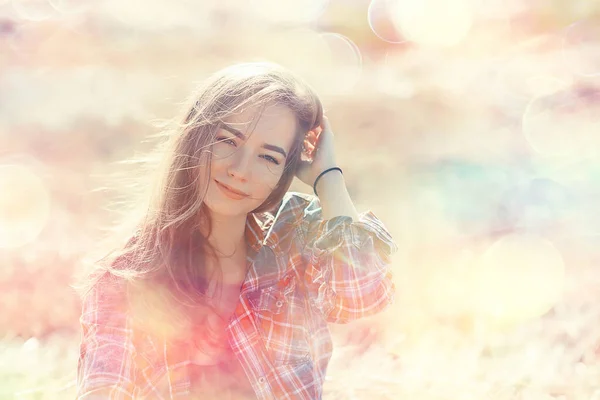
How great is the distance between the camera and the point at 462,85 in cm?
509

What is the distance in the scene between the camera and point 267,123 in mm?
1746

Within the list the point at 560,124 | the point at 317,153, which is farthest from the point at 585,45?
the point at 317,153

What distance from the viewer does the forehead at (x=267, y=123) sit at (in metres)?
1.72

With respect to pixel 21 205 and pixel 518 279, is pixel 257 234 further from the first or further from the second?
pixel 21 205

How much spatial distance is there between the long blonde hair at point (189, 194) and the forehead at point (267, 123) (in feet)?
0.06

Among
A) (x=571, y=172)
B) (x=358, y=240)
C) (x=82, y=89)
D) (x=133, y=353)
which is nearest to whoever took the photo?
(x=133, y=353)

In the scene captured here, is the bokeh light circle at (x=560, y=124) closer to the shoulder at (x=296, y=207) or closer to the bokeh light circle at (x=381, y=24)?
the bokeh light circle at (x=381, y=24)

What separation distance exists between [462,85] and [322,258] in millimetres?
3716

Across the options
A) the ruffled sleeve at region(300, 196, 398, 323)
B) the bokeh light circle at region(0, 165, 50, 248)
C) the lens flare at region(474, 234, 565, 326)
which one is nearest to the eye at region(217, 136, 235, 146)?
the ruffled sleeve at region(300, 196, 398, 323)

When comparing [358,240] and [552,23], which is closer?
[358,240]

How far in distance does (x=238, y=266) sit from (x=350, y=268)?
38 centimetres

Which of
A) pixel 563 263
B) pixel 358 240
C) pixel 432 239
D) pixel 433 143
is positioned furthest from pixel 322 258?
pixel 433 143

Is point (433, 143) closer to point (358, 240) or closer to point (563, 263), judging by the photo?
point (563, 263)

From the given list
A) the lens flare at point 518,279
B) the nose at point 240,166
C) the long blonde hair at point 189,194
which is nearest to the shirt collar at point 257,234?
the long blonde hair at point 189,194
